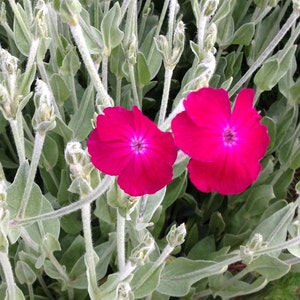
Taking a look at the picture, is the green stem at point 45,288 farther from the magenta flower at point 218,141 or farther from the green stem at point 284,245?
the magenta flower at point 218,141

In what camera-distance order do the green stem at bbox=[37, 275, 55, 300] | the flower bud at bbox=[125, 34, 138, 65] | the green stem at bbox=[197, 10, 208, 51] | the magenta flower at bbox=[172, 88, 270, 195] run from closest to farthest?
1. the magenta flower at bbox=[172, 88, 270, 195]
2. the green stem at bbox=[197, 10, 208, 51]
3. the flower bud at bbox=[125, 34, 138, 65]
4. the green stem at bbox=[37, 275, 55, 300]

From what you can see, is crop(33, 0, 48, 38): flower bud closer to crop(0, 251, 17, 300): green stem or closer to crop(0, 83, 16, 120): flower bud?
crop(0, 83, 16, 120): flower bud

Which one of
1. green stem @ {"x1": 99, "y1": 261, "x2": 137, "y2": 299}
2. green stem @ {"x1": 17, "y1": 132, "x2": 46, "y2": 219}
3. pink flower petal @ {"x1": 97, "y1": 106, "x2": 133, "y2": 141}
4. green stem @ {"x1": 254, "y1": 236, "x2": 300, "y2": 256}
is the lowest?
green stem @ {"x1": 99, "y1": 261, "x2": 137, "y2": 299}

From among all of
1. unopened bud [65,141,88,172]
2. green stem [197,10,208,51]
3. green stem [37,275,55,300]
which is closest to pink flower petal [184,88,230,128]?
unopened bud [65,141,88,172]

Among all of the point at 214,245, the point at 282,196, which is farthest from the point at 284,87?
the point at 214,245

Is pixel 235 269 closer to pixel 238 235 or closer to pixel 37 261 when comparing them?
pixel 238 235
